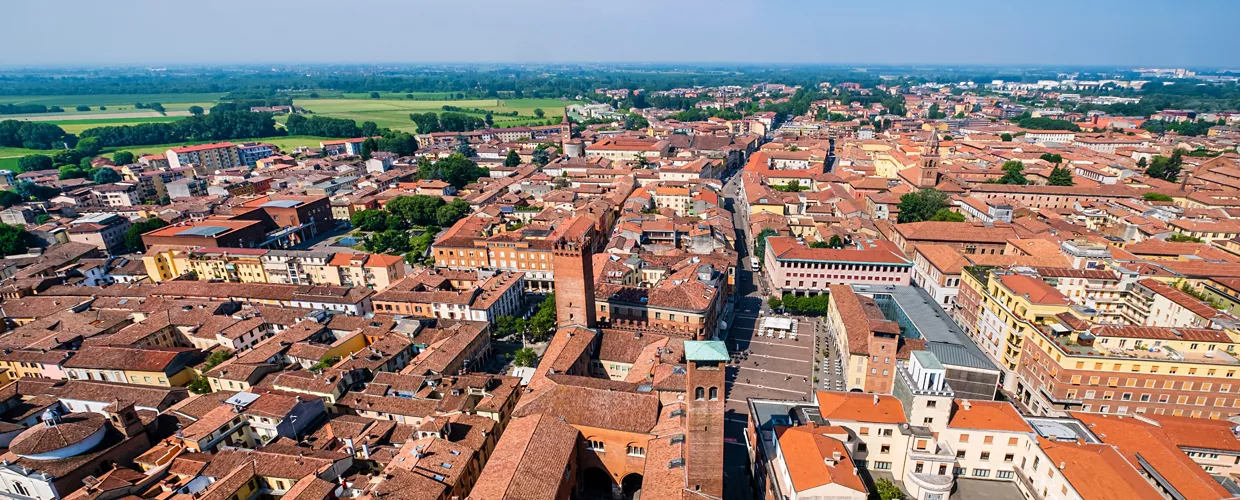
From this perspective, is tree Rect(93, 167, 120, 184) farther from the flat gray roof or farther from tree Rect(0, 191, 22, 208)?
the flat gray roof

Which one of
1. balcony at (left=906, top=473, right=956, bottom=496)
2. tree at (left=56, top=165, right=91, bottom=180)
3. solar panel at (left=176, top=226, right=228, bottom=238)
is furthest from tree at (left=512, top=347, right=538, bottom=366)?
tree at (left=56, top=165, right=91, bottom=180)

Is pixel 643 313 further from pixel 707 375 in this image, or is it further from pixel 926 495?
pixel 926 495

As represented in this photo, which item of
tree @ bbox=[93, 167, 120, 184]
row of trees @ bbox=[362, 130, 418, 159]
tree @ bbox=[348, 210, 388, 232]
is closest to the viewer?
tree @ bbox=[348, 210, 388, 232]

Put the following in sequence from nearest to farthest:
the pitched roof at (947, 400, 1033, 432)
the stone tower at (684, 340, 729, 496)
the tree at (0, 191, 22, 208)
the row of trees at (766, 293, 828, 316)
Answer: the stone tower at (684, 340, 729, 496), the pitched roof at (947, 400, 1033, 432), the row of trees at (766, 293, 828, 316), the tree at (0, 191, 22, 208)

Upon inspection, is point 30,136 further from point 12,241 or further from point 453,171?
point 453,171

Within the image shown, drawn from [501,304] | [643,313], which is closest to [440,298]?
[501,304]

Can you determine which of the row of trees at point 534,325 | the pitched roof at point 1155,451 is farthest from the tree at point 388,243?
the pitched roof at point 1155,451

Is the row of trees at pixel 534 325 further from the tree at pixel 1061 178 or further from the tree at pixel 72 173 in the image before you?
the tree at pixel 72 173
